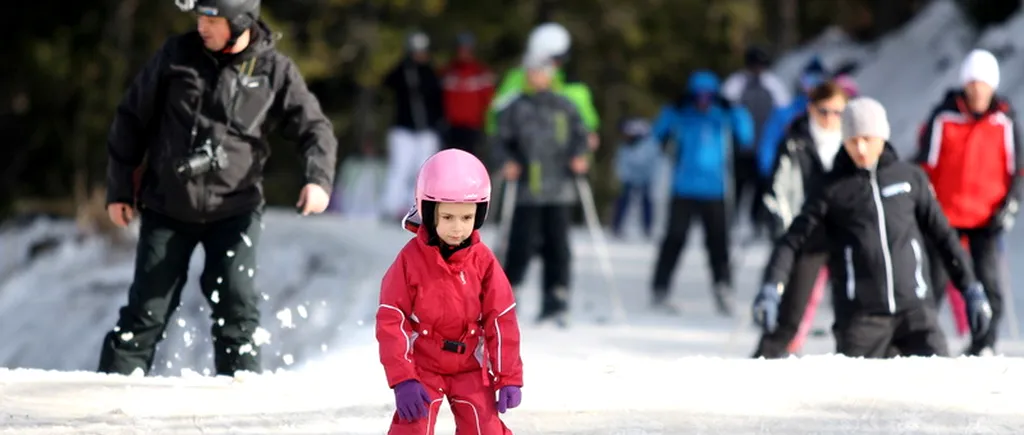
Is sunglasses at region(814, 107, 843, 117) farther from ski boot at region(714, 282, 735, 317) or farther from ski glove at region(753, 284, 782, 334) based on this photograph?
ski boot at region(714, 282, 735, 317)

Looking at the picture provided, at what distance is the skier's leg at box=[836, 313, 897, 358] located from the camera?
7.83 m

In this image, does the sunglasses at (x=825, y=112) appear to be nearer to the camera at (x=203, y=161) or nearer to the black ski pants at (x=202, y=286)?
the black ski pants at (x=202, y=286)

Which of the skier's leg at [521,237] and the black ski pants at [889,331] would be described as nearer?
the black ski pants at [889,331]

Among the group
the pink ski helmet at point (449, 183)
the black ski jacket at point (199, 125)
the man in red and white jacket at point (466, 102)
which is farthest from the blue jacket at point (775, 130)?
the pink ski helmet at point (449, 183)

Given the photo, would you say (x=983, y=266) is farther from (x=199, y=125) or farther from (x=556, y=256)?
(x=199, y=125)

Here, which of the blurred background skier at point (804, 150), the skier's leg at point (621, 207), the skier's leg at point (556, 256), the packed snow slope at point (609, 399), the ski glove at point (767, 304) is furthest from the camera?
the skier's leg at point (621, 207)

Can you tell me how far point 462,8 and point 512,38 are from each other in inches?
71.0

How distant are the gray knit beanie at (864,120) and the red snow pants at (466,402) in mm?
3270

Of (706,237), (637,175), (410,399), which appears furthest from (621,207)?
(410,399)

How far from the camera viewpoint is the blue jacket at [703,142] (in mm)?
13766

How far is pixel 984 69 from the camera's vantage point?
33.1 ft

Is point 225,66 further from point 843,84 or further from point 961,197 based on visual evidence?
point 843,84

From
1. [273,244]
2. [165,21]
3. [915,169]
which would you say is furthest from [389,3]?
[915,169]

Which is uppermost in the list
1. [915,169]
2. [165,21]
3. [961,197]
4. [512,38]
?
[915,169]
